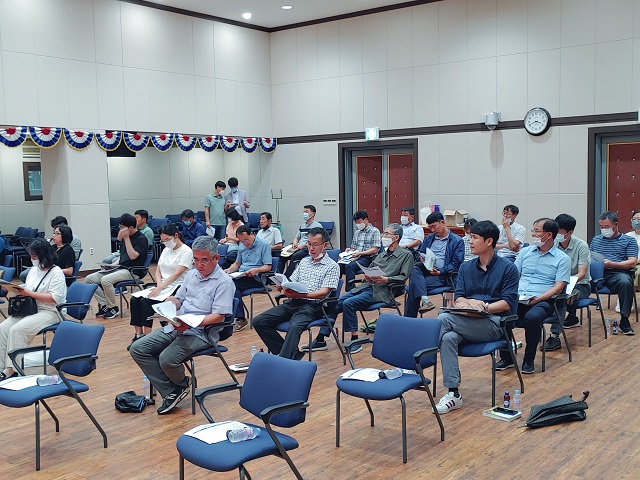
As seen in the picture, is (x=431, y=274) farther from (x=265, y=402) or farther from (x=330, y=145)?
(x=330, y=145)

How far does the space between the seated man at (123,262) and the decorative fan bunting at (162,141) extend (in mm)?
5340

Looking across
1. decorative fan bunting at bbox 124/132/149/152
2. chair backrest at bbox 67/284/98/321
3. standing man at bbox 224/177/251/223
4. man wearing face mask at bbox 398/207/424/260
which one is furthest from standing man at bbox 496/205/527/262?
decorative fan bunting at bbox 124/132/149/152

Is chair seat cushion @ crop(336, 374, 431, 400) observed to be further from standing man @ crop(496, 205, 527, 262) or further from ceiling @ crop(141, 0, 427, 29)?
ceiling @ crop(141, 0, 427, 29)

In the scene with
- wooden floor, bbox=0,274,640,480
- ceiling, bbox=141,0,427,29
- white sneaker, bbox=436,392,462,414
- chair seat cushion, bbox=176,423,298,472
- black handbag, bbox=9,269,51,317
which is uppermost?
ceiling, bbox=141,0,427,29

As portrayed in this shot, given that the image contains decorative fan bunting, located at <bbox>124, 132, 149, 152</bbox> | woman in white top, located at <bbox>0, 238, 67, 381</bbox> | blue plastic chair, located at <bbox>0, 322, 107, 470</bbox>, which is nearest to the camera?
blue plastic chair, located at <bbox>0, 322, 107, 470</bbox>

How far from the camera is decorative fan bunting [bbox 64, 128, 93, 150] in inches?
512

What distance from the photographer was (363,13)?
15.0 metres

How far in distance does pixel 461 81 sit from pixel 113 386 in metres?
9.71

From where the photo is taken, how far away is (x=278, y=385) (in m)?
3.94

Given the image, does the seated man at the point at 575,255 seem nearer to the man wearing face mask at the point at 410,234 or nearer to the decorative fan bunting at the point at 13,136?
Result: the man wearing face mask at the point at 410,234

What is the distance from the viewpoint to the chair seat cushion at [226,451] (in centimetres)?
339

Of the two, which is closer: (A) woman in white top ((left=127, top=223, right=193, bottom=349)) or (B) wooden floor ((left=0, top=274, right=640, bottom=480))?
(B) wooden floor ((left=0, top=274, right=640, bottom=480))

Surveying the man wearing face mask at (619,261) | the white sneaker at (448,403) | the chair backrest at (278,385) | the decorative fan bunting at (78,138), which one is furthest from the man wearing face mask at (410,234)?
the decorative fan bunting at (78,138)

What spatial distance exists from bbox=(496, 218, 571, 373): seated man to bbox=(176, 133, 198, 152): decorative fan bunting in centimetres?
957
